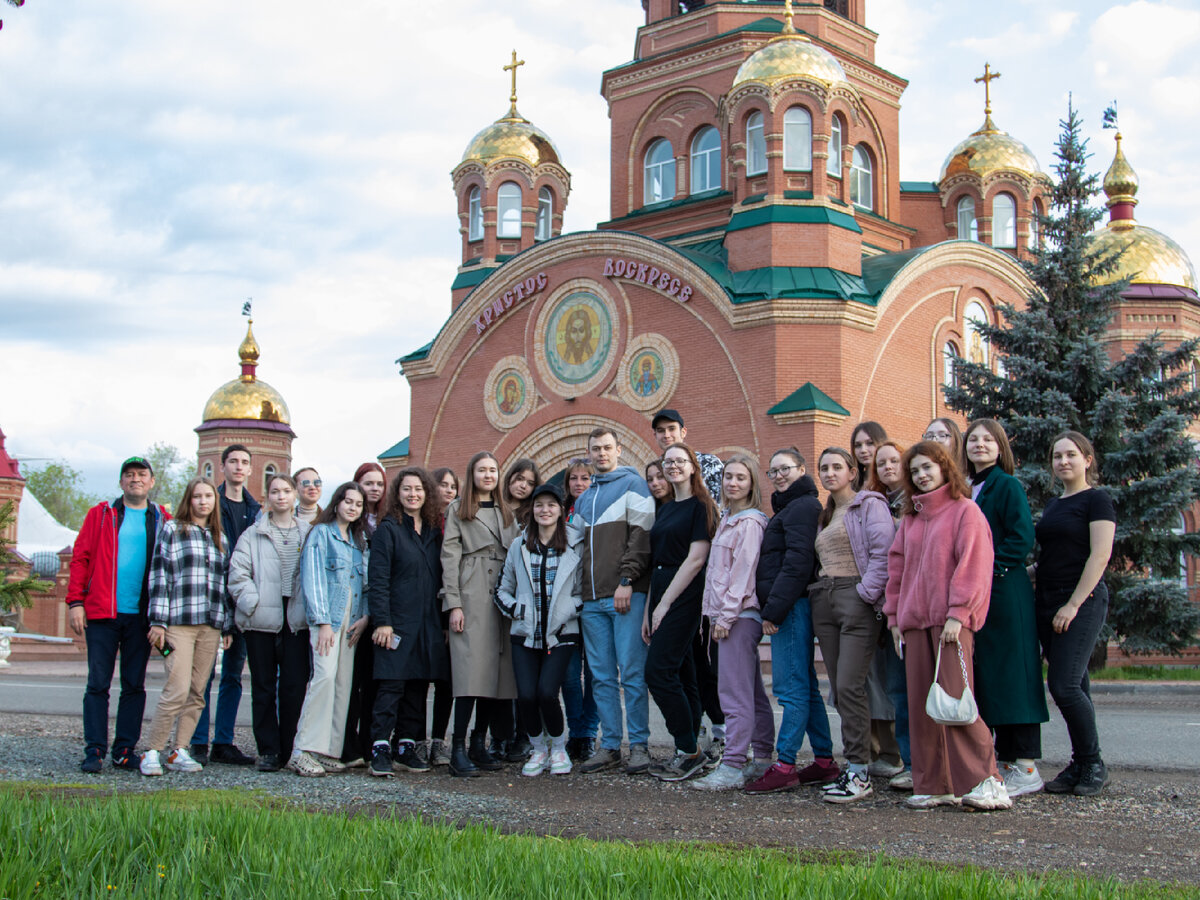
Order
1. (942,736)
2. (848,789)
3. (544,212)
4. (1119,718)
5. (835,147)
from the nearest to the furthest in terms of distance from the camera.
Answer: (942,736) < (848,789) < (1119,718) < (835,147) < (544,212)

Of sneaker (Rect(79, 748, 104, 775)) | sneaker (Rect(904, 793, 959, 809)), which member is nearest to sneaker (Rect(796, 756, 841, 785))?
sneaker (Rect(904, 793, 959, 809))

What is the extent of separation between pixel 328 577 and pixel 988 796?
3.96m

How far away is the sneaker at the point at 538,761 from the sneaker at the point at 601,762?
230mm

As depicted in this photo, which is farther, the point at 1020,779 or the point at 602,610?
the point at 602,610

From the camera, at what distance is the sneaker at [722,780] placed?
664 cm

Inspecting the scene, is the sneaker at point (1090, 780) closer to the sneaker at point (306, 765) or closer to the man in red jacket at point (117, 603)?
the sneaker at point (306, 765)

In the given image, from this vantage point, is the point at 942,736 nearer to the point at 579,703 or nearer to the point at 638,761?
the point at 638,761

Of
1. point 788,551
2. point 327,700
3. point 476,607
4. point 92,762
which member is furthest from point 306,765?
point 788,551

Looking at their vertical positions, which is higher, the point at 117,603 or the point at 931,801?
the point at 117,603

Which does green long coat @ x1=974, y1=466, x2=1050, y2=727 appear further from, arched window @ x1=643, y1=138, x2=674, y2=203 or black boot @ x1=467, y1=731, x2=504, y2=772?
arched window @ x1=643, y1=138, x2=674, y2=203

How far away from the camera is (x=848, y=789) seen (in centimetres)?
610

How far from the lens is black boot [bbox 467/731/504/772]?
24.7 ft

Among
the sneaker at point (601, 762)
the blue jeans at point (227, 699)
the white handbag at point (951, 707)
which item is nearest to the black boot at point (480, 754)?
the sneaker at point (601, 762)

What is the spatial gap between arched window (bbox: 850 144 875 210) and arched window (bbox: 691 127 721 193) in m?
2.91
